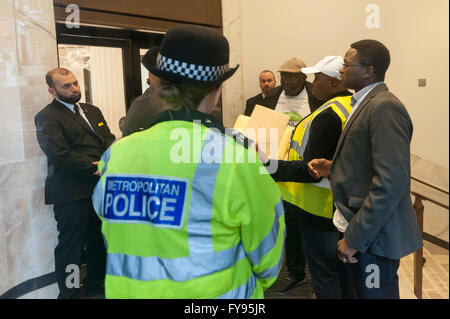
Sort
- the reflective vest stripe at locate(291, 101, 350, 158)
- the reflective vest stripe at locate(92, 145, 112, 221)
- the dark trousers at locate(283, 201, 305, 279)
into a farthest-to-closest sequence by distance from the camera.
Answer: the dark trousers at locate(283, 201, 305, 279), the reflective vest stripe at locate(291, 101, 350, 158), the reflective vest stripe at locate(92, 145, 112, 221)

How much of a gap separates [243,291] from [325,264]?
100 centimetres

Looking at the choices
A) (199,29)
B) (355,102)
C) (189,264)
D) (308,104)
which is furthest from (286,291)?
(199,29)

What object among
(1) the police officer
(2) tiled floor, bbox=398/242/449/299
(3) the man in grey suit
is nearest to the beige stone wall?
(1) the police officer

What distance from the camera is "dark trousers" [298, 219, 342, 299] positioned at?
1812 mm

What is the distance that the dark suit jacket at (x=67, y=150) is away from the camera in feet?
7.36

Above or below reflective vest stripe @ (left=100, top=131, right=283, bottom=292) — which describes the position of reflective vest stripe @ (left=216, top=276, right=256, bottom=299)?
below

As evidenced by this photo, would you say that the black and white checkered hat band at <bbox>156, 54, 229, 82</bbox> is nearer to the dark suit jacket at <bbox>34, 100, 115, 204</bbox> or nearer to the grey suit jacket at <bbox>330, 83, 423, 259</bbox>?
the grey suit jacket at <bbox>330, 83, 423, 259</bbox>

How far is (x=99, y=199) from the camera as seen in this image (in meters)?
0.94

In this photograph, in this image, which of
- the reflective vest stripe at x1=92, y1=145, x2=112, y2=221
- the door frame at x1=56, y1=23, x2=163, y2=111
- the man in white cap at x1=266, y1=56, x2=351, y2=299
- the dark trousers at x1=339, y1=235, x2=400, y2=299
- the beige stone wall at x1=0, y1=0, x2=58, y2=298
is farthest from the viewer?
the door frame at x1=56, y1=23, x2=163, y2=111

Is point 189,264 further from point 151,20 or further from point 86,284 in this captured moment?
point 151,20

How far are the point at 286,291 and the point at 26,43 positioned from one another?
205 centimetres

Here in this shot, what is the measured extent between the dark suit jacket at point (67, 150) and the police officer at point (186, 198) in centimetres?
149

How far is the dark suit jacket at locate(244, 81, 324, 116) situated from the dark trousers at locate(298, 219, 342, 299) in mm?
669

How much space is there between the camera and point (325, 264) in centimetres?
182
